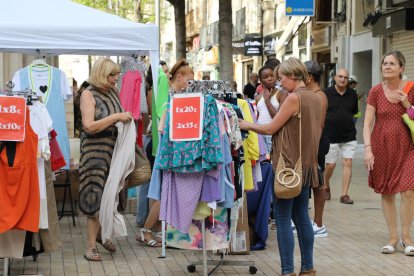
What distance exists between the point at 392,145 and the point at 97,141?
2915 mm

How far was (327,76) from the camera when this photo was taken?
31.4 meters

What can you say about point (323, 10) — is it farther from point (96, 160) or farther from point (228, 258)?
point (96, 160)

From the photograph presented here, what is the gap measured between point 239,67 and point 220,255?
38.8 m

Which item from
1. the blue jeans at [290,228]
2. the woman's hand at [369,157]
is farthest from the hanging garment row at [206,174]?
the woman's hand at [369,157]

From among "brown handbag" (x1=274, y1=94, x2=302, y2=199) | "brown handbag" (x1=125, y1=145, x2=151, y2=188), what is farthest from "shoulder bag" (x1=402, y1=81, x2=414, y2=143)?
"brown handbag" (x1=125, y1=145, x2=151, y2=188)

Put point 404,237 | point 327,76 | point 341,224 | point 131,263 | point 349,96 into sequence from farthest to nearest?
point 327,76
point 349,96
point 341,224
point 404,237
point 131,263

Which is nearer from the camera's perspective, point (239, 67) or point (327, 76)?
point (327, 76)

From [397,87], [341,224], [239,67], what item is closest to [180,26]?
[341,224]

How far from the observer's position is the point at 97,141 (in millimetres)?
8961

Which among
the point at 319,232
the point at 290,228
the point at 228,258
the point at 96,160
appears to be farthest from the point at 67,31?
the point at 319,232

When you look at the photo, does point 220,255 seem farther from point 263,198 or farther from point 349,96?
point 349,96

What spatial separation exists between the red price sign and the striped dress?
129 cm

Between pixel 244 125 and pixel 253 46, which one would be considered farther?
pixel 253 46

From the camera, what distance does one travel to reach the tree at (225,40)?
20719 millimetres
